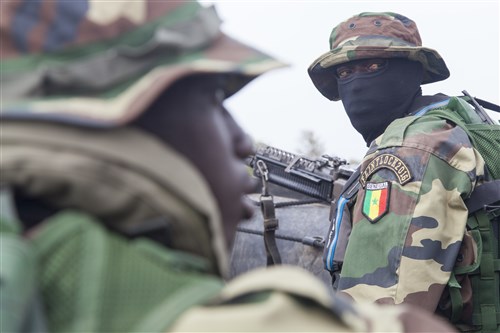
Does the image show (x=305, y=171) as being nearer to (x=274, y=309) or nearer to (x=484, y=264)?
(x=484, y=264)

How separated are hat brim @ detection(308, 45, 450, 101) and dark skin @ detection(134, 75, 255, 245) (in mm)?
3456

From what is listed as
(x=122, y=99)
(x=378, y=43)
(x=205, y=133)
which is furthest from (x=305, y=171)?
(x=122, y=99)

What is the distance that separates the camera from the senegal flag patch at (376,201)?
3830 millimetres

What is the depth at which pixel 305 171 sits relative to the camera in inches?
217

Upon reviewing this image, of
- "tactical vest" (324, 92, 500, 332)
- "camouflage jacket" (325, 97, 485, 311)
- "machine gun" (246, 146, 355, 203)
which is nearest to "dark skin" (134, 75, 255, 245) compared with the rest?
"camouflage jacket" (325, 97, 485, 311)

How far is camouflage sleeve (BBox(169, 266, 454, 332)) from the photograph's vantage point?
1.00 metres

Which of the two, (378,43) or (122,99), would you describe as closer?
(122,99)

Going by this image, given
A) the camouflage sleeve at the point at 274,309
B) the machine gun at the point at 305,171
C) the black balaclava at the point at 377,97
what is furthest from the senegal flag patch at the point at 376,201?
the camouflage sleeve at the point at 274,309

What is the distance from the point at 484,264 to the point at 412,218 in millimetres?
423

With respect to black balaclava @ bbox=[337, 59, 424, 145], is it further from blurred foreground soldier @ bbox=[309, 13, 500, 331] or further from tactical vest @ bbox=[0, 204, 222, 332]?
tactical vest @ bbox=[0, 204, 222, 332]

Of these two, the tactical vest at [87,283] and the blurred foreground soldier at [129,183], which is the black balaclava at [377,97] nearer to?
the blurred foreground soldier at [129,183]

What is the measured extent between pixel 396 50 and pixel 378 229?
1.22 m

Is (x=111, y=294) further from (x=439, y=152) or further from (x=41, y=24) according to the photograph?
(x=439, y=152)

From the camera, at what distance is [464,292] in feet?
12.6
